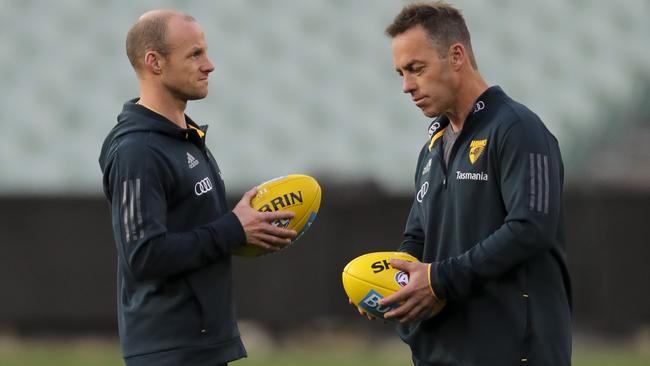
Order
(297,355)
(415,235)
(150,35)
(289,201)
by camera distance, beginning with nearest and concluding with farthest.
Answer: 1. (150,35)
2. (289,201)
3. (415,235)
4. (297,355)

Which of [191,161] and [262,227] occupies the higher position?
[191,161]

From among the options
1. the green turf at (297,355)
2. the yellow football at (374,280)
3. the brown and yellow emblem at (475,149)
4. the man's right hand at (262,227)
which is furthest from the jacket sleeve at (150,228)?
the green turf at (297,355)

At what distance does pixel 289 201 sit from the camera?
4930 mm

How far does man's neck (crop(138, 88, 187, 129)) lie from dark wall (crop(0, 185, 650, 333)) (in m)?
6.59

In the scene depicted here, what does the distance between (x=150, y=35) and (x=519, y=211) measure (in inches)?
63.3

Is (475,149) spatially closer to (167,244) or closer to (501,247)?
(501,247)

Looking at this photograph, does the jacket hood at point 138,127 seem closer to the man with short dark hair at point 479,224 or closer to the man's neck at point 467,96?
the man with short dark hair at point 479,224

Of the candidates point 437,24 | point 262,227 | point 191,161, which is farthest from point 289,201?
point 437,24

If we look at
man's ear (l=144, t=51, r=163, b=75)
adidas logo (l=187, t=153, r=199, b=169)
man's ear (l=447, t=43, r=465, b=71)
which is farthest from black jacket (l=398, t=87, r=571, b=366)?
man's ear (l=144, t=51, r=163, b=75)

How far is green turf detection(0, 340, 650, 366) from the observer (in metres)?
9.78

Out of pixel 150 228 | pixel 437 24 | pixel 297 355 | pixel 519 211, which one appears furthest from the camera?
pixel 297 355

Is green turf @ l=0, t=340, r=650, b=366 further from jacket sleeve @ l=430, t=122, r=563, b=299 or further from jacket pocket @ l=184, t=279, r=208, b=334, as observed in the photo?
jacket sleeve @ l=430, t=122, r=563, b=299

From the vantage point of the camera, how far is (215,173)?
4.85 m

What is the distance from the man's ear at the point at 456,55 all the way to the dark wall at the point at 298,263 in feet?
22.4
